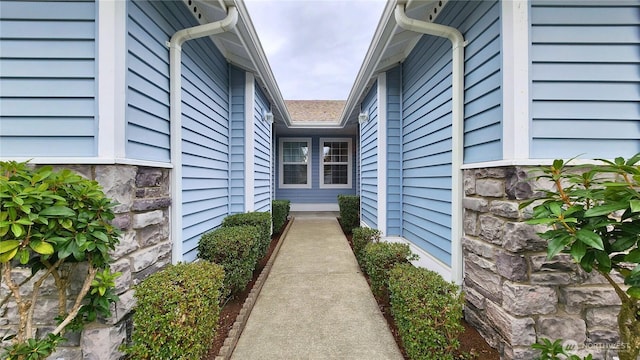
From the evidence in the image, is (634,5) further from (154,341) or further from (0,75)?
(0,75)

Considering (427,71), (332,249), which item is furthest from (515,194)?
(332,249)

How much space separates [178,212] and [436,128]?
3024 mm

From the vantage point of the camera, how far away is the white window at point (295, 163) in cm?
968

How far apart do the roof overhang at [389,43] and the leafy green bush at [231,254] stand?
3028mm

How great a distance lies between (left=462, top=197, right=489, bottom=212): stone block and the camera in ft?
6.74

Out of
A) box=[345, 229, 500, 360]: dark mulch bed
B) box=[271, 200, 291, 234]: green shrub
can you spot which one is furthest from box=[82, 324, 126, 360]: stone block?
box=[271, 200, 291, 234]: green shrub

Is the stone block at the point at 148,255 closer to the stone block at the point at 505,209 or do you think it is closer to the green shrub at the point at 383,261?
the green shrub at the point at 383,261

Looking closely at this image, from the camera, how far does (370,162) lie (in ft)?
17.4

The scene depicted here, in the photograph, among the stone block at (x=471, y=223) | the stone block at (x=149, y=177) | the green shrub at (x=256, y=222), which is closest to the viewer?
the stone block at (x=149, y=177)

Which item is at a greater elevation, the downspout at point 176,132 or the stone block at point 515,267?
the downspout at point 176,132

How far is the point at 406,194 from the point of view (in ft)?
13.6

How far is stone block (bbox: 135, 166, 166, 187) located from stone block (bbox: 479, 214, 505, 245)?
9.16ft

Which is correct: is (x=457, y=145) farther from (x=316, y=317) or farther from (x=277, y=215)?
(x=277, y=215)

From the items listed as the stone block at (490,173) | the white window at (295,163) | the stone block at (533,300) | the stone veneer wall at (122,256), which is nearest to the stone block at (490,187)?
the stone block at (490,173)
